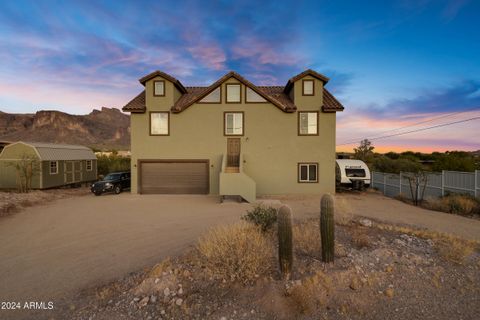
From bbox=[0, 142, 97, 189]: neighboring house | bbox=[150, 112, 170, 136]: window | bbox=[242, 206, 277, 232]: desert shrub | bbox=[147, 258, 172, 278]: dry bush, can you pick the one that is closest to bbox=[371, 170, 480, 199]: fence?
bbox=[242, 206, 277, 232]: desert shrub

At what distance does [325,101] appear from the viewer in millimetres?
19250

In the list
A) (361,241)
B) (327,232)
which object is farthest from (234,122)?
(327,232)

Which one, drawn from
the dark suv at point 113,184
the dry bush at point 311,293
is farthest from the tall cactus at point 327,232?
the dark suv at point 113,184

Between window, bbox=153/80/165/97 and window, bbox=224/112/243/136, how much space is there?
5461 mm

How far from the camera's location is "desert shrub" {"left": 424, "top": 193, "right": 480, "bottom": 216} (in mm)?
12766

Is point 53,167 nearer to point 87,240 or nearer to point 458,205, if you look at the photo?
point 87,240

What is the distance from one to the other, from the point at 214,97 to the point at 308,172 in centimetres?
947

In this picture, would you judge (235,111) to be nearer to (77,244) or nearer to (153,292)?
(77,244)

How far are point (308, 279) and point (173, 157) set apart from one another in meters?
15.9

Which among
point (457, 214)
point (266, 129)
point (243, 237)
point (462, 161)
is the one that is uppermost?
point (266, 129)

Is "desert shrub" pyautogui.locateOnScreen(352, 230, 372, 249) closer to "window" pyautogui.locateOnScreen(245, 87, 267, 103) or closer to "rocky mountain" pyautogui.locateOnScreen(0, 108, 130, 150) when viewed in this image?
"window" pyautogui.locateOnScreen(245, 87, 267, 103)

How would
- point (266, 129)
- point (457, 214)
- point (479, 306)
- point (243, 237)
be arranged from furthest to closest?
point (266, 129) → point (457, 214) → point (243, 237) → point (479, 306)

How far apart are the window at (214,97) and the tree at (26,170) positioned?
1422cm

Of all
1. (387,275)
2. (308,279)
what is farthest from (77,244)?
Result: (387,275)
